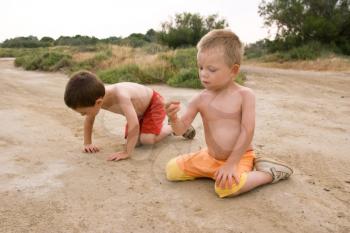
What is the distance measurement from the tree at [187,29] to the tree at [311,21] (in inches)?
128

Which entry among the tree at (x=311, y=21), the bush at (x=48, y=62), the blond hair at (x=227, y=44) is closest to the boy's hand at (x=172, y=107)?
the blond hair at (x=227, y=44)

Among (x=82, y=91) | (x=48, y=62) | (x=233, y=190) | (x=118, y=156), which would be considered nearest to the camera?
(x=233, y=190)

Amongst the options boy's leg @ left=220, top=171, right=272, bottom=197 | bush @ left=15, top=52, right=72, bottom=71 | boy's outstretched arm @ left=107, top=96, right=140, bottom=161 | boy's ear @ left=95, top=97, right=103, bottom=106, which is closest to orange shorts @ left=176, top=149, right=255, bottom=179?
boy's leg @ left=220, top=171, right=272, bottom=197


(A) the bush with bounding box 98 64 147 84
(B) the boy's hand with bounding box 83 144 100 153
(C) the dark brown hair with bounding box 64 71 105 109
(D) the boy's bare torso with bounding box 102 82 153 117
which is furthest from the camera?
(A) the bush with bounding box 98 64 147 84

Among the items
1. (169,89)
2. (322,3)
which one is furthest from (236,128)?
(322,3)

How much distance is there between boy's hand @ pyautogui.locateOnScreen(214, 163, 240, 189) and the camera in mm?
2297

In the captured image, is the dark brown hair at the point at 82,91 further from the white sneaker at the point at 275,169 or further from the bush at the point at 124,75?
the bush at the point at 124,75

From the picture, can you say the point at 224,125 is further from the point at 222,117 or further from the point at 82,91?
the point at 82,91

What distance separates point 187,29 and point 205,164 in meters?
17.8

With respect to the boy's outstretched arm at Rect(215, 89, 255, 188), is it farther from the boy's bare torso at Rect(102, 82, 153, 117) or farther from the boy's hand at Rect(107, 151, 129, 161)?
the boy's bare torso at Rect(102, 82, 153, 117)

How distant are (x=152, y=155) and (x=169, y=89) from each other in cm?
408

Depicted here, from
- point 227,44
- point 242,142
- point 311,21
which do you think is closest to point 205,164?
point 242,142

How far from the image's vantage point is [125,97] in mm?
3215

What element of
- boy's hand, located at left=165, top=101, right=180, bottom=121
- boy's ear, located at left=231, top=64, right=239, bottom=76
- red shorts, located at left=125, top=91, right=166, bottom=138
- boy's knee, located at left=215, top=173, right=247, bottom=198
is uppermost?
boy's ear, located at left=231, top=64, right=239, bottom=76
